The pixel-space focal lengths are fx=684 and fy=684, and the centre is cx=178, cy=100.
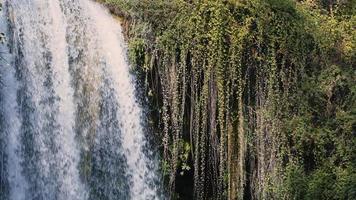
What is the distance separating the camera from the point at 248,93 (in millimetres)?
7652

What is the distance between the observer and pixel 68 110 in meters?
7.11

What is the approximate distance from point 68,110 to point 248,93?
2.01 m

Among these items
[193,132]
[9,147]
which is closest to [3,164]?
[9,147]

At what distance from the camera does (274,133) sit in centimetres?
754

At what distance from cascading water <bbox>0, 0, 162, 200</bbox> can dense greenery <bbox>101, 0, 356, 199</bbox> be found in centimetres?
30

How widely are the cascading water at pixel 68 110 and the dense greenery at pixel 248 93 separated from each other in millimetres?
300

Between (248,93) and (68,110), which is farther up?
(248,93)

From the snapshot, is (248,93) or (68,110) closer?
(68,110)

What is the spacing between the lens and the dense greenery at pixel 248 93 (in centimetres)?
742

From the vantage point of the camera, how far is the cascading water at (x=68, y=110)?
684cm

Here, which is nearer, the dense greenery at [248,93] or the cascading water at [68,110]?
the cascading water at [68,110]

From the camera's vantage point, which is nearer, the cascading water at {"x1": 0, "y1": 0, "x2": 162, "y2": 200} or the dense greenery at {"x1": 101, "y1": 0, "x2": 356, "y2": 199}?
the cascading water at {"x1": 0, "y1": 0, "x2": 162, "y2": 200}

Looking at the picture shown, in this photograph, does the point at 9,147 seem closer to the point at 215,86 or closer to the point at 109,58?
the point at 109,58

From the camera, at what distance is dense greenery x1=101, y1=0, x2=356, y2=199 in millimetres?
7418
